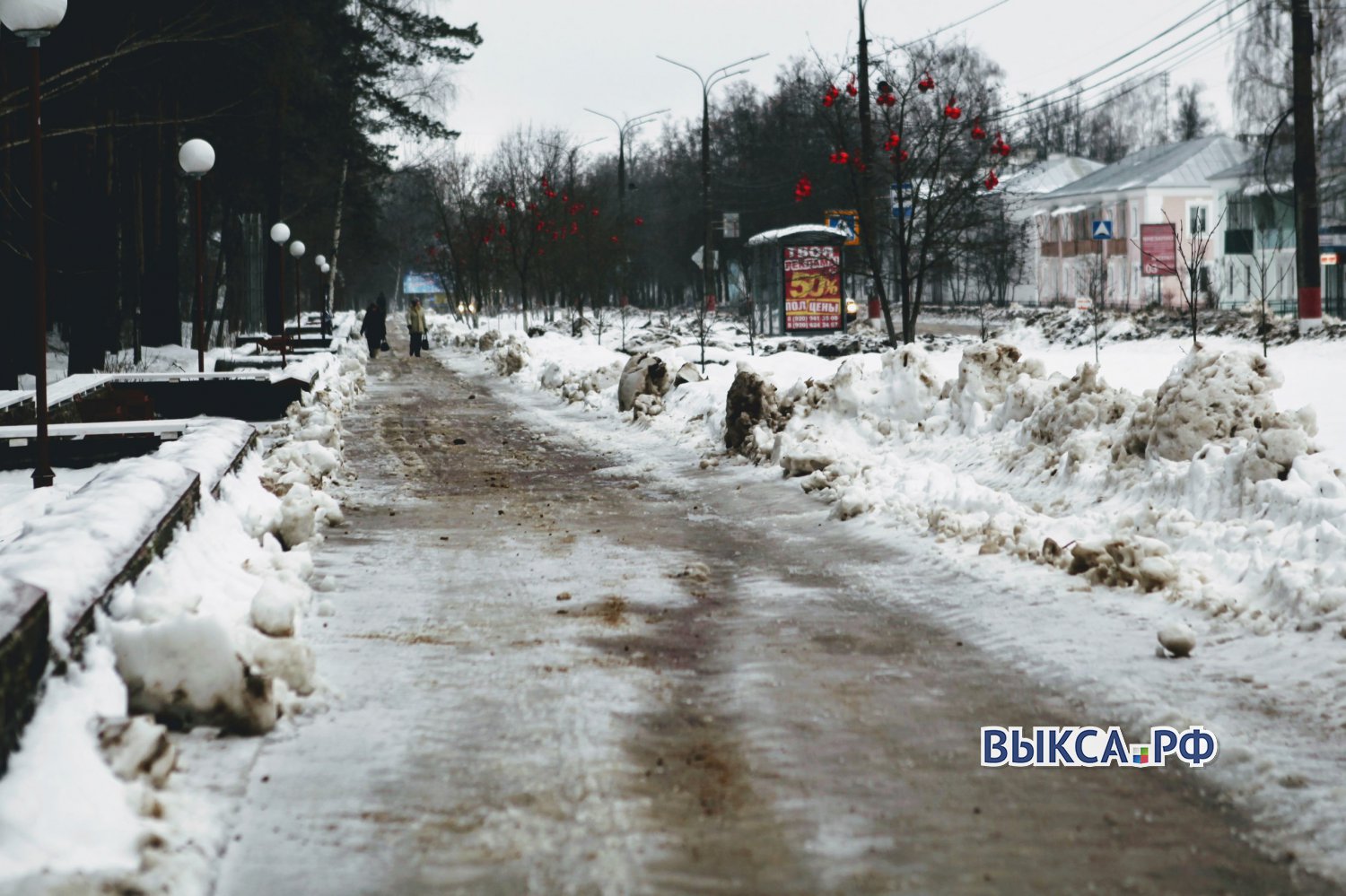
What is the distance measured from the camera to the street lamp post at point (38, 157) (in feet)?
30.7

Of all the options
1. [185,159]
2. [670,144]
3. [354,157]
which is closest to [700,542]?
[185,159]

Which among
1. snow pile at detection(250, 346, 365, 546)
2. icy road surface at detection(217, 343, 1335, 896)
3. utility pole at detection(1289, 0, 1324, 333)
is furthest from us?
utility pole at detection(1289, 0, 1324, 333)

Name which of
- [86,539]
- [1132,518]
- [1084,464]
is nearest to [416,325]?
[1084,464]

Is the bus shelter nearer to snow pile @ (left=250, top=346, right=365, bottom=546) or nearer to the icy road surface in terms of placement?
snow pile @ (left=250, top=346, right=365, bottom=546)

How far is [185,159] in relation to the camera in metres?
17.5

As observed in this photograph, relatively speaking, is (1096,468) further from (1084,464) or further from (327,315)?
(327,315)

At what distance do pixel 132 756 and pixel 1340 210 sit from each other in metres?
58.7

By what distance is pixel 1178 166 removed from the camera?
64812 mm

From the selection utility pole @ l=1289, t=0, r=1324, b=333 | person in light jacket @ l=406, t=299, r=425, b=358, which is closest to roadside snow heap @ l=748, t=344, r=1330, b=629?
utility pole @ l=1289, t=0, r=1324, b=333

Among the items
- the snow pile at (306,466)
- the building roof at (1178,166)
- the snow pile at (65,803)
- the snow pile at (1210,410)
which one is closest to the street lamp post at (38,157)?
the snow pile at (306,466)

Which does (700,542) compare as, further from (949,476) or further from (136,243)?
(136,243)

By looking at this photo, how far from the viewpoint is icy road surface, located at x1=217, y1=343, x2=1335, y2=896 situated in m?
3.81

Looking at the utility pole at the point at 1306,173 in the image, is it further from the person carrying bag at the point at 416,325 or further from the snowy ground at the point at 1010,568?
the person carrying bag at the point at 416,325

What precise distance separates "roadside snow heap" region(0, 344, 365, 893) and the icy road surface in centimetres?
17
